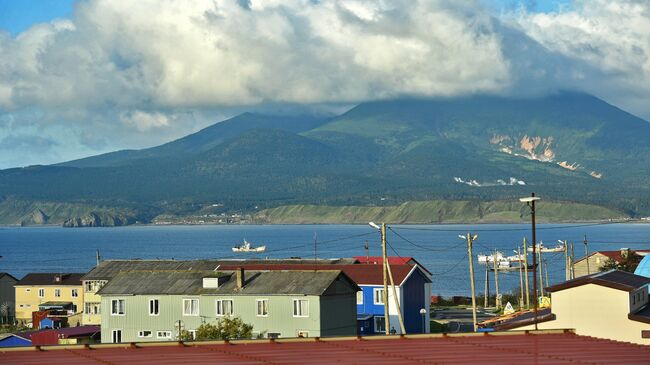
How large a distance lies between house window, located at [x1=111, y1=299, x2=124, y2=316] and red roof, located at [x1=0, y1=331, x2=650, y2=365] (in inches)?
1185

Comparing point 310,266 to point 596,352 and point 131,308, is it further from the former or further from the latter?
point 596,352

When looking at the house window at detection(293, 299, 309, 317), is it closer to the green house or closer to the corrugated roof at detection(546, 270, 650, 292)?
the green house

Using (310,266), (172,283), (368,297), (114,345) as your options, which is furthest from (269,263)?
(114,345)

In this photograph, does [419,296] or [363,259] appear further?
[363,259]

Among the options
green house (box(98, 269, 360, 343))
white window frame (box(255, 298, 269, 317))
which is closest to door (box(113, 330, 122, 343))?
green house (box(98, 269, 360, 343))

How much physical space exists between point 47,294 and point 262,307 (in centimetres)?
4082

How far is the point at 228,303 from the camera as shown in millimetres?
57000

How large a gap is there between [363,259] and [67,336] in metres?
34.6

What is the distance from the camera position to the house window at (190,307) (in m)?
57.6

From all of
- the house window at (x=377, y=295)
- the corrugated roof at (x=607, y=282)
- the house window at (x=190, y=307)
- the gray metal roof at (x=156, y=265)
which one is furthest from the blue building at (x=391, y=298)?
the corrugated roof at (x=607, y=282)

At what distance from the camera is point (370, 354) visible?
2688 cm

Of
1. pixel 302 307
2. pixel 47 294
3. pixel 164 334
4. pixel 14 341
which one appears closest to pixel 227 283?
pixel 164 334

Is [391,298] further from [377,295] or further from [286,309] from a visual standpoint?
[286,309]

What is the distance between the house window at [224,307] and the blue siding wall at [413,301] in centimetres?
1526
